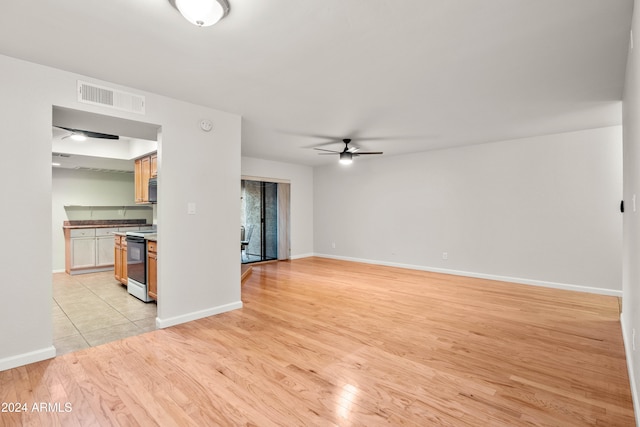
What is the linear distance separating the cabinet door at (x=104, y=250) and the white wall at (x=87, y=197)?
768mm

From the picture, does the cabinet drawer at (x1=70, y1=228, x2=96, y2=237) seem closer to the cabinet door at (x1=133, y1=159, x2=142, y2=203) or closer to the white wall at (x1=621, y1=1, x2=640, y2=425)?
the cabinet door at (x1=133, y1=159, x2=142, y2=203)

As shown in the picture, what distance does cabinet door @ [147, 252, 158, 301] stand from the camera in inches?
154

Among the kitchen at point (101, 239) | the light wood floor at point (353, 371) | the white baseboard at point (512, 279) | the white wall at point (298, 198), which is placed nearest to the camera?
the light wood floor at point (353, 371)

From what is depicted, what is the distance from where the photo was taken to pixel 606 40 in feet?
7.23

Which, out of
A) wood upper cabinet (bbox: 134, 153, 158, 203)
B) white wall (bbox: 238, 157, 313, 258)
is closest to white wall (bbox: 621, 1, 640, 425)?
wood upper cabinet (bbox: 134, 153, 158, 203)

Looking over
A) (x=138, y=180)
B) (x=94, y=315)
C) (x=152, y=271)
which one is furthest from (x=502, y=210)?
(x=138, y=180)

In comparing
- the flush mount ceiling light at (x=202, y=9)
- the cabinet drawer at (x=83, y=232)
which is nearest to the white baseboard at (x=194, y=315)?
the flush mount ceiling light at (x=202, y=9)

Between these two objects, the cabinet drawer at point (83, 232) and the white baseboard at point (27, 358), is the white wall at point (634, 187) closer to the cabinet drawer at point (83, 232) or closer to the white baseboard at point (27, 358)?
the white baseboard at point (27, 358)

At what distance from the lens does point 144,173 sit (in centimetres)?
542

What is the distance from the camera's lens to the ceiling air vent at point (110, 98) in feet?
8.89

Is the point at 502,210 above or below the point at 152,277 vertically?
above

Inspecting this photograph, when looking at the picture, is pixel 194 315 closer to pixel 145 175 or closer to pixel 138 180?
pixel 145 175

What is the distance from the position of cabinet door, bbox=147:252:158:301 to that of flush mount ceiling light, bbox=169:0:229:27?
299 cm

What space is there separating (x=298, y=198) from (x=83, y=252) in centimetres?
472
